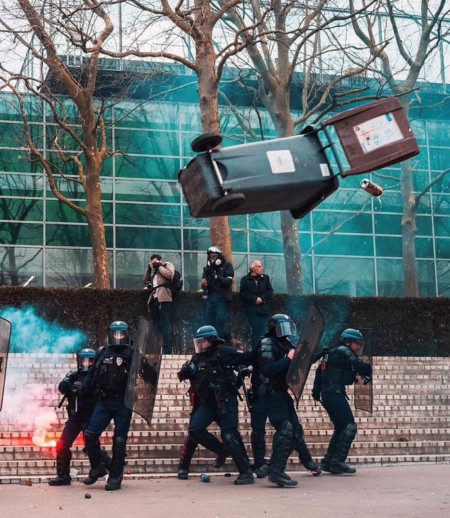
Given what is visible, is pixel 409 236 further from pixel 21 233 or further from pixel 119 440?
pixel 119 440

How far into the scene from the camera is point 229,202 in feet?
15.3

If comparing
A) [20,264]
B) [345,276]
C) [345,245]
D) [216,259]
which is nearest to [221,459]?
[216,259]

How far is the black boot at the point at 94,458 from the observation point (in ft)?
36.9

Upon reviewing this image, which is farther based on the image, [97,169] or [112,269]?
[112,269]

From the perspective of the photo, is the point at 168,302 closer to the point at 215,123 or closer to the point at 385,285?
the point at 215,123

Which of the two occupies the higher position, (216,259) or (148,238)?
(148,238)

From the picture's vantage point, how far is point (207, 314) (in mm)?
16578

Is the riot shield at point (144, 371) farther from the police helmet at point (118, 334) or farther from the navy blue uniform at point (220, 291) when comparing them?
the navy blue uniform at point (220, 291)

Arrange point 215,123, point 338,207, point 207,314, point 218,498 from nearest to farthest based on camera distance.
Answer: point 218,498, point 207,314, point 215,123, point 338,207

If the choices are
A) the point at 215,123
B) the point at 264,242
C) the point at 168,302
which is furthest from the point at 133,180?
the point at 168,302

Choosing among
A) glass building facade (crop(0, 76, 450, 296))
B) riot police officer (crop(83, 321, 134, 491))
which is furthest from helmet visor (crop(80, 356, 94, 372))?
glass building facade (crop(0, 76, 450, 296))

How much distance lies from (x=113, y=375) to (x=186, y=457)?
1.54m

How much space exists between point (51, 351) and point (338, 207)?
620 inches

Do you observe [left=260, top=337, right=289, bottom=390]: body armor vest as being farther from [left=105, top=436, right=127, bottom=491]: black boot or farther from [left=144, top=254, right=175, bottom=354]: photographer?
[left=144, top=254, right=175, bottom=354]: photographer
